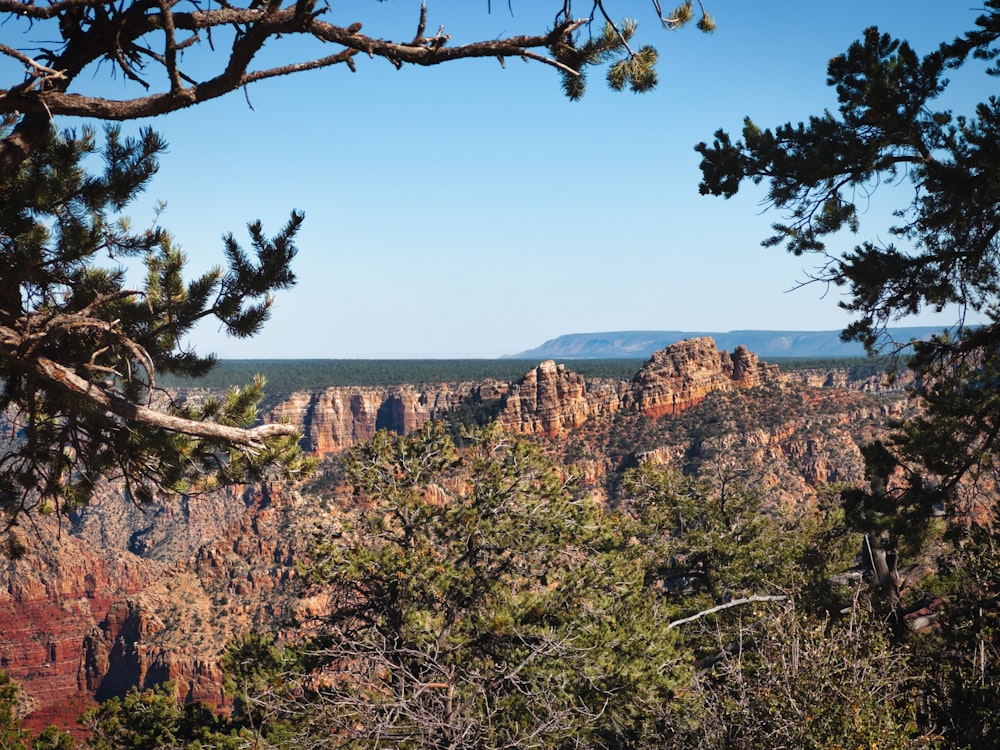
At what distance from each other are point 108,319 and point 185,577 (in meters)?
43.4

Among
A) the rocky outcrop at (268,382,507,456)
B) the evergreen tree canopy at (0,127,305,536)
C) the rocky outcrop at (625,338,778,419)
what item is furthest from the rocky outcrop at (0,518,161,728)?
the evergreen tree canopy at (0,127,305,536)

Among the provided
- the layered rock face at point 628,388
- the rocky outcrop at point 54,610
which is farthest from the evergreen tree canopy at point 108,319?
the layered rock face at point 628,388

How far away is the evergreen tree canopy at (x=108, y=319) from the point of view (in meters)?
6.38

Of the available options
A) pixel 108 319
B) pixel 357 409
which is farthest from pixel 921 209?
pixel 357 409

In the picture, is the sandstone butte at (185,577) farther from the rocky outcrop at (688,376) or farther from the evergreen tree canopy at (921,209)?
the evergreen tree canopy at (921,209)

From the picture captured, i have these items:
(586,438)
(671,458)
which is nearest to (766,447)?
(671,458)

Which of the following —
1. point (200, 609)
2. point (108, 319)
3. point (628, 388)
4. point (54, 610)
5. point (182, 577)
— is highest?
point (108, 319)

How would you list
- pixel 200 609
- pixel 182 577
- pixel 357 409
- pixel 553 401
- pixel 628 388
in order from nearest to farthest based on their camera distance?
pixel 200 609 → pixel 182 577 → pixel 553 401 → pixel 628 388 → pixel 357 409

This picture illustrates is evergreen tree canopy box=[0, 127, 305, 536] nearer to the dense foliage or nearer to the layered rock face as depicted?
the dense foliage

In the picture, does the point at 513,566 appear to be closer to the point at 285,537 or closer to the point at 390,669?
the point at 390,669

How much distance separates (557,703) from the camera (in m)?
9.11

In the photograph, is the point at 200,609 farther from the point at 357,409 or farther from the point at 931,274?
the point at 357,409

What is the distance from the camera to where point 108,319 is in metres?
7.65

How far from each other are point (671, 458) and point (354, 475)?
148ft
